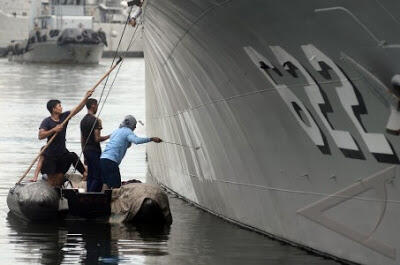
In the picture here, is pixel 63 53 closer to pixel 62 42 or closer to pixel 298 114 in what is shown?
pixel 62 42

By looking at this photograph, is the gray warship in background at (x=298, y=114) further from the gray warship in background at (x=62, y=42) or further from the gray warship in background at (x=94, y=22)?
the gray warship in background at (x=94, y=22)

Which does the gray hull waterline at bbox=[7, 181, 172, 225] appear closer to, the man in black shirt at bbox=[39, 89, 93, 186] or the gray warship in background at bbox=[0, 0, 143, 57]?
the man in black shirt at bbox=[39, 89, 93, 186]

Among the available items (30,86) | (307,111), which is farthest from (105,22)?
(307,111)

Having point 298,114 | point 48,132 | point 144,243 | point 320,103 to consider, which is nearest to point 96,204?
point 48,132

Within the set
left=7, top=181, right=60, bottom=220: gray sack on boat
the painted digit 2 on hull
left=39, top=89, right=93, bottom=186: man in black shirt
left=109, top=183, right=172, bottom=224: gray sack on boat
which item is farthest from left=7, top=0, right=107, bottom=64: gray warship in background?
the painted digit 2 on hull

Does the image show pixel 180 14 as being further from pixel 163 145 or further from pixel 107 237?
pixel 163 145

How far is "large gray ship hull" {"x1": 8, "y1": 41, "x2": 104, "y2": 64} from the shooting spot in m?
101

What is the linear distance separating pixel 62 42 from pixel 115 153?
3377 inches

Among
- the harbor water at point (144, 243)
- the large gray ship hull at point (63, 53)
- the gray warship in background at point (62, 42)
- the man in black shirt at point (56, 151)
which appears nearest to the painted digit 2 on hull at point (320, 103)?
the harbor water at point (144, 243)

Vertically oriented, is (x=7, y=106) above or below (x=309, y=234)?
above

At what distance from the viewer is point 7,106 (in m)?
42.6

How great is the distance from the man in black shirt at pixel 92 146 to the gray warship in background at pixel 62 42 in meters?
84.6

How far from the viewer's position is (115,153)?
1536 cm

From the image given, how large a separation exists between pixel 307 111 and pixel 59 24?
99.5m
